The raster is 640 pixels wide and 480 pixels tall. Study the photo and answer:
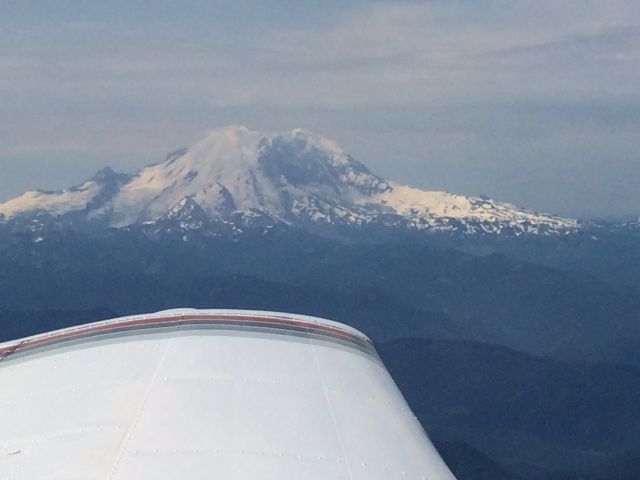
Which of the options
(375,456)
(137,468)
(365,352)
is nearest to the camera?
(137,468)

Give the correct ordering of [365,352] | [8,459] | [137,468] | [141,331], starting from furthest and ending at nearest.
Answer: [365,352] → [141,331] → [8,459] → [137,468]

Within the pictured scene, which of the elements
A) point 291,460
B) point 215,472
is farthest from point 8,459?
point 291,460

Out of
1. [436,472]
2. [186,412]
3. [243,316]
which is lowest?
[436,472]

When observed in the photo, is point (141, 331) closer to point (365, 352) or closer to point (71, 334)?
point (71, 334)

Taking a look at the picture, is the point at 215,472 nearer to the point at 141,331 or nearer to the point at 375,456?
the point at 375,456

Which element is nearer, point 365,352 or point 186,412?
point 186,412

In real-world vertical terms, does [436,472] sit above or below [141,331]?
below

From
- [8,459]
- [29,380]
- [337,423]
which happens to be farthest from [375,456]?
[29,380]
